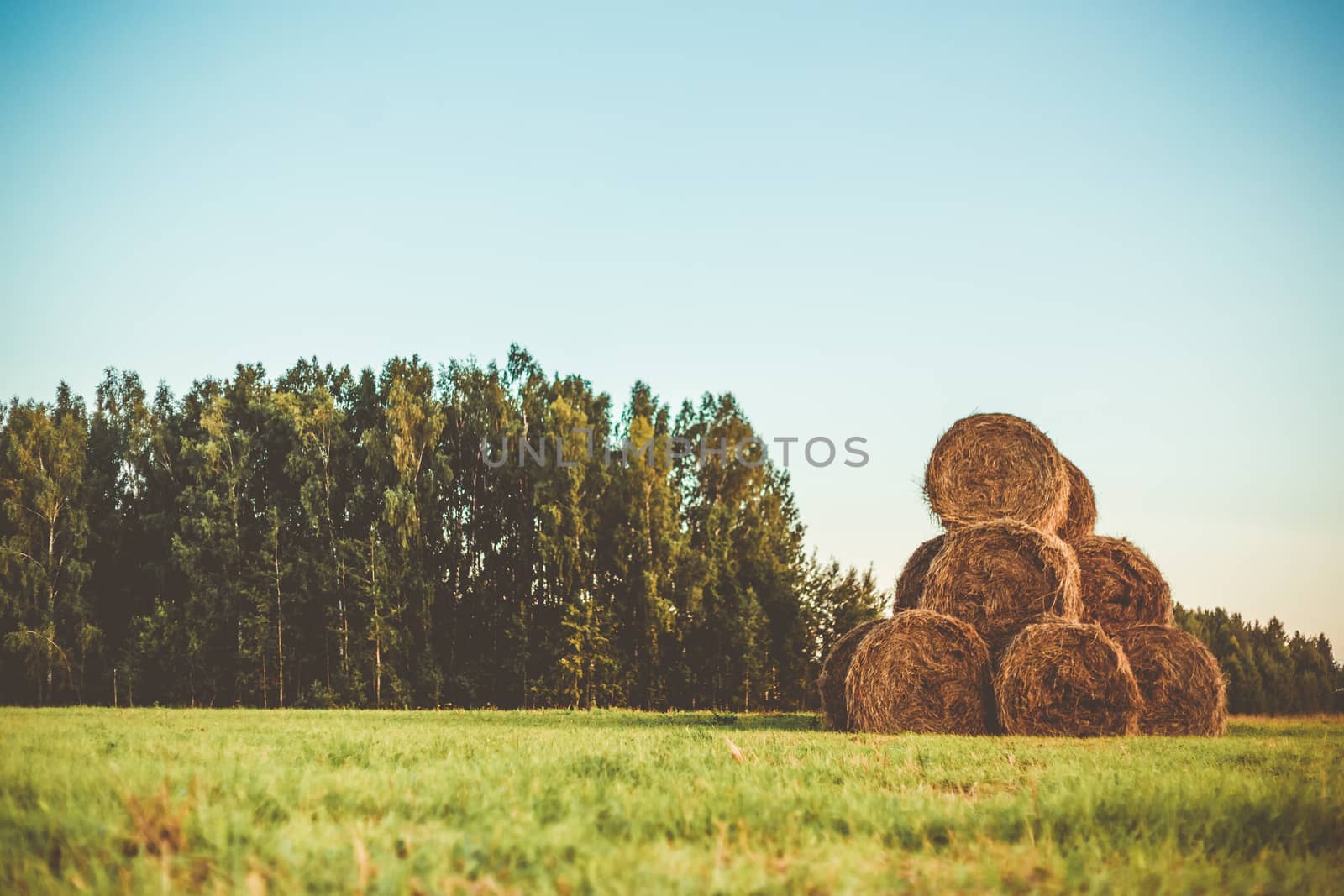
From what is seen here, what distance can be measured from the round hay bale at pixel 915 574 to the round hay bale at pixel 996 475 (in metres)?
0.49

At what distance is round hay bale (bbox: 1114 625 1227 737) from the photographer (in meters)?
15.0

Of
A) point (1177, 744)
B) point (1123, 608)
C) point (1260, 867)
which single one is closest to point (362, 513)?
point (1123, 608)

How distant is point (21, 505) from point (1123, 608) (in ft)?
113

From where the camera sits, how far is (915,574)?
16.8 meters

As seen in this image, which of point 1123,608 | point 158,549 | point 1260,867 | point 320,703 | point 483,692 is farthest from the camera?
point 158,549

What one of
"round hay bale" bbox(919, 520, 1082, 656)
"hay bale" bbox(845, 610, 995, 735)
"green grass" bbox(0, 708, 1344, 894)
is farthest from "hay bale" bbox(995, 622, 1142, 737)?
"green grass" bbox(0, 708, 1344, 894)

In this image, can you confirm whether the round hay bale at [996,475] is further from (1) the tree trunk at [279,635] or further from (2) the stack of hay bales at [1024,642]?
(1) the tree trunk at [279,635]

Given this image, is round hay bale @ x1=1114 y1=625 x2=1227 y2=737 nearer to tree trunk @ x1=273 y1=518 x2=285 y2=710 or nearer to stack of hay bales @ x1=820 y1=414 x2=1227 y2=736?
stack of hay bales @ x1=820 y1=414 x2=1227 y2=736

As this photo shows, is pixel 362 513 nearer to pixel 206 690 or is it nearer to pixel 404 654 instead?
pixel 404 654

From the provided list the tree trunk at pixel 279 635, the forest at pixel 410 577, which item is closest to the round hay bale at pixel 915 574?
the forest at pixel 410 577

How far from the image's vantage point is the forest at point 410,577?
32.8 meters

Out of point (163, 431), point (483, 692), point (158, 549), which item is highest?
point (163, 431)

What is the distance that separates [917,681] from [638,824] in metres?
11.1

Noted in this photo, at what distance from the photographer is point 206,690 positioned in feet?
110
